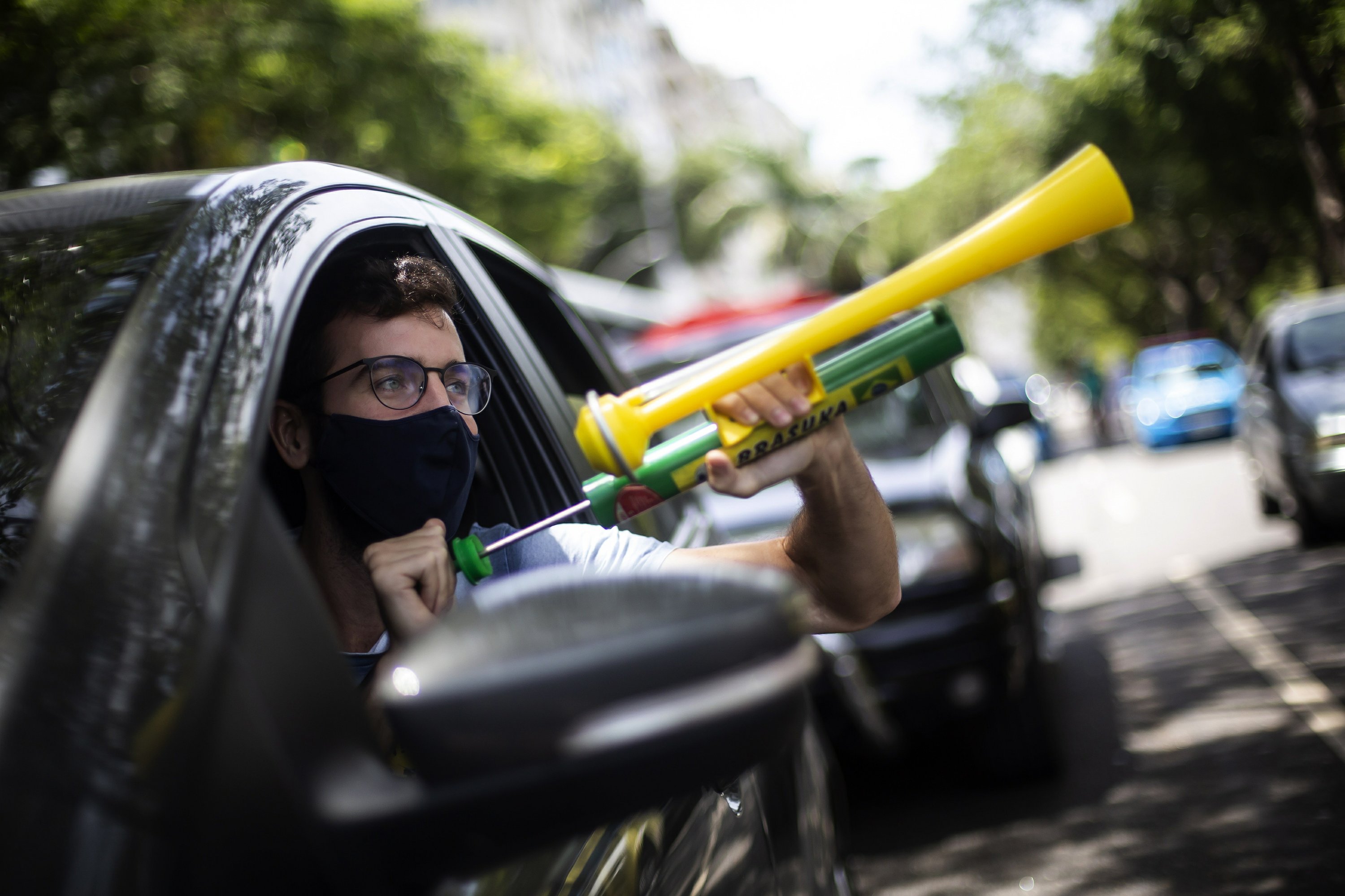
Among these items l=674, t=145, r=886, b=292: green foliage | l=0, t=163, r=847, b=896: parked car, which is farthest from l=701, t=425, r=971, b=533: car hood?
l=674, t=145, r=886, b=292: green foliage

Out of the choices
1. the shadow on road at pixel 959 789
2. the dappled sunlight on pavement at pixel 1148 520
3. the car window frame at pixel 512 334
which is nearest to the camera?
the car window frame at pixel 512 334

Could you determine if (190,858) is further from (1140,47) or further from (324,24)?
(324,24)

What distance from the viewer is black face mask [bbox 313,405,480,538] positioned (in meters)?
1.70

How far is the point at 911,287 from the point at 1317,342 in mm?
9046

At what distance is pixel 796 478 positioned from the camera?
5.63ft

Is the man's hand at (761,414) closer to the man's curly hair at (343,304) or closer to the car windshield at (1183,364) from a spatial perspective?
the man's curly hair at (343,304)

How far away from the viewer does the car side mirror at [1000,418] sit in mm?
5277

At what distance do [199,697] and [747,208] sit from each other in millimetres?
48383

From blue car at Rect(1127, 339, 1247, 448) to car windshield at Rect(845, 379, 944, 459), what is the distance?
16115 mm

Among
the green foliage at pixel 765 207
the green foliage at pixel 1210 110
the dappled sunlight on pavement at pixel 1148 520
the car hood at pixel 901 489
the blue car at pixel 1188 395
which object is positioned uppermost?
the green foliage at pixel 765 207

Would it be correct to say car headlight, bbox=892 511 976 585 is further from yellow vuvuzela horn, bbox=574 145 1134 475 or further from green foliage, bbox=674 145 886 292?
green foliage, bbox=674 145 886 292

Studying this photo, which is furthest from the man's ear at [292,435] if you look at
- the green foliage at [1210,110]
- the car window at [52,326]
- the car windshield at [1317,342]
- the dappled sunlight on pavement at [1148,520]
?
the car windshield at [1317,342]

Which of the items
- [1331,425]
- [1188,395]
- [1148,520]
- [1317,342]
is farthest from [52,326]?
[1188,395]

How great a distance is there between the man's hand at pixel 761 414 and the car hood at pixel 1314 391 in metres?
7.92
